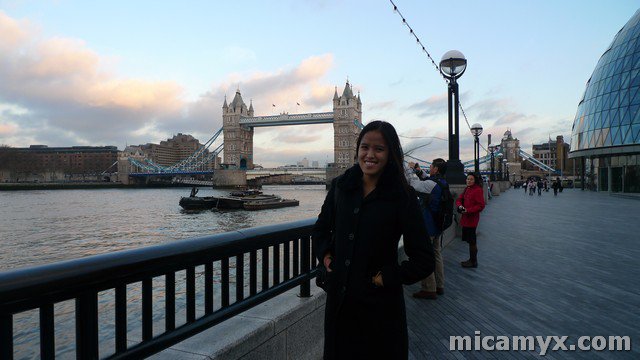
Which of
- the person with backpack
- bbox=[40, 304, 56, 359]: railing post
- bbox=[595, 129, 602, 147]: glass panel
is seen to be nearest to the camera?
bbox=[40, 304, 56, 359]: railing post

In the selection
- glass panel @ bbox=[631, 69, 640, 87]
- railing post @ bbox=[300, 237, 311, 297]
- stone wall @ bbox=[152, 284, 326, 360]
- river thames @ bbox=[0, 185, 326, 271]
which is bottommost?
river thames @ bbox=[0, 185, 326, 271]

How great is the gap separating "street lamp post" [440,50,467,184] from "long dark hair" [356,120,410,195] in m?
7.88

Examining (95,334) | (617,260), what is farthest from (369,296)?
(617,260)

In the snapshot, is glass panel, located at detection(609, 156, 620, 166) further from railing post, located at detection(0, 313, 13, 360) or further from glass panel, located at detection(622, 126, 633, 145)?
railing post, located at detection(0, 313, 13, 360)

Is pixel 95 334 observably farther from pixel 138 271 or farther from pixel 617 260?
pixel 617 260

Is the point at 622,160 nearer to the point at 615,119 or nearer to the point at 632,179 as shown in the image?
the point at 632,179

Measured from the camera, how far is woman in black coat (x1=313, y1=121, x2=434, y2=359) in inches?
75.9

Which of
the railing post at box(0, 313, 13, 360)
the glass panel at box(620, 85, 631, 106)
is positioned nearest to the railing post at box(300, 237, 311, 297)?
the railing post at box(0, 313, 13, 360)

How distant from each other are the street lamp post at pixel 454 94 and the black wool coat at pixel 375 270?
8036mm

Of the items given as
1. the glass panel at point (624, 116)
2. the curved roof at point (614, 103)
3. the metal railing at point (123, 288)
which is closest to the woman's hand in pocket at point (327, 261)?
the metal railing at point (123, 288)

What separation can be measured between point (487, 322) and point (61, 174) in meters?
137

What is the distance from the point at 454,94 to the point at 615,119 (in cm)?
3461

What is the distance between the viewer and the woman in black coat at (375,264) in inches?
75.9

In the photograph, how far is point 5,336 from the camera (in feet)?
4.49
